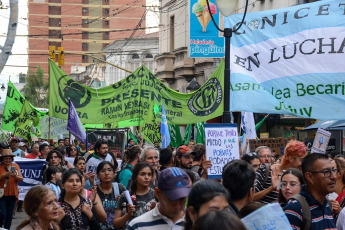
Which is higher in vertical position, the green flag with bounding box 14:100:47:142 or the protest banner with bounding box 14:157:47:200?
the green flag with bounding box 14:100:47:142

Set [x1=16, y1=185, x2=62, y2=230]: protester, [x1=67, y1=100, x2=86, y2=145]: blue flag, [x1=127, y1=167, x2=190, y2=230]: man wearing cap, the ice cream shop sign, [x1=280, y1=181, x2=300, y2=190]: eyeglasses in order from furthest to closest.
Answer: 1. the ice cream shop sign
2. [x1=67, y1=100, x2=86, y2=145]: blue flag
3. [x1=280, y1=181, x2=300, y2=190]: eyeglasses
4. [x1=16, y1=185, x2=62, y2=230]: protester
5. [x1=127, y1=167, x2=190, y2=230]: man wearing cap

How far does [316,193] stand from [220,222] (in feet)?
8.72

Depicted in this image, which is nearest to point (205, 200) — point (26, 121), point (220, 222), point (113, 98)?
point (220, 222)

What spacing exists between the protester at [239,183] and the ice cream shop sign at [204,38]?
20.6 meters

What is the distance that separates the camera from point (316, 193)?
5621 millimetres

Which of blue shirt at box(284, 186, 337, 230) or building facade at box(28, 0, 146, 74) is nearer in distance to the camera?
blue shirt at box(284, 186, 337, 230)

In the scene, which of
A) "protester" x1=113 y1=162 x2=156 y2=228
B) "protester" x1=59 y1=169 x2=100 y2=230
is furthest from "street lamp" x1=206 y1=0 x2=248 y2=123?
"protester" x1=59 y1=169 x2=100 y2=230

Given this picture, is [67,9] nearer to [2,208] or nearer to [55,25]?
[55,25]

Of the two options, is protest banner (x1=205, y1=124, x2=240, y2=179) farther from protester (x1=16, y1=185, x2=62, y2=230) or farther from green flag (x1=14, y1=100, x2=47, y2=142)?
green flag (x1=14, y1=100, x2=47, y2=142)

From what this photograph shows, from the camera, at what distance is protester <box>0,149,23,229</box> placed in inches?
521

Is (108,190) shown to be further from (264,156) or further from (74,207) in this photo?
(264,156)

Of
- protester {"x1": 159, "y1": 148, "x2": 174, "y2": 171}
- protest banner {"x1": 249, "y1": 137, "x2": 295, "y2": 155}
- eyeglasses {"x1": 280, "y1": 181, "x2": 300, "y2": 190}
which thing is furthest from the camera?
protest banner {"x1": 249, "y1": 137, "x2": 295, "y2": 155}

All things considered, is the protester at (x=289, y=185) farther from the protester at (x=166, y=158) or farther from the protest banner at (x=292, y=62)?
the protester at (x=166, y=158)

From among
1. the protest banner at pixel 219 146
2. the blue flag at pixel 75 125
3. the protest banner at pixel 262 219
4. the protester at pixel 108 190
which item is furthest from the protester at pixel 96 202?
the blue flag at pixel 75 125
